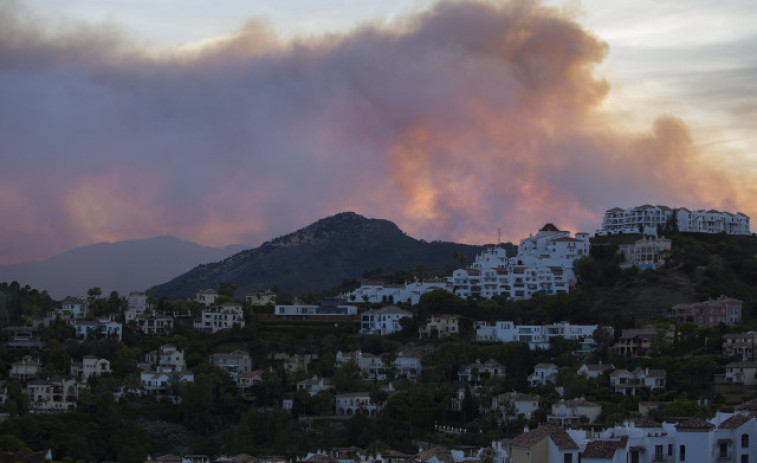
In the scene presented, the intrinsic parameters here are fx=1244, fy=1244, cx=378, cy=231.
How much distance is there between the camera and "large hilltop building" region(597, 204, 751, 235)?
80.8 metres

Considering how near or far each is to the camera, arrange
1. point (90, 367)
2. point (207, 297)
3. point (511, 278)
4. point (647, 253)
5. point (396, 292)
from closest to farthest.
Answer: point (90, 367) < point (647, 253) < point (511, 278) < point (207, 297) < point (396, 292)

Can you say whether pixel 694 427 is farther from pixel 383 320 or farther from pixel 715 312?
pixel 383 320


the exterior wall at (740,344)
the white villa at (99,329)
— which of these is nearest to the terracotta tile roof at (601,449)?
the exterior wall at (740,344)

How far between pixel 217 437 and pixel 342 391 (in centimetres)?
798

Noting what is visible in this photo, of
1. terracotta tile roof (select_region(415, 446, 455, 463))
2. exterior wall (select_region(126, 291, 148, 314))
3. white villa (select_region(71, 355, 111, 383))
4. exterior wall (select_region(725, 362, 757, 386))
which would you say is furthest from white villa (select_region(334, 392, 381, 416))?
exterior wall (select_region(126, 291, 148, 314))

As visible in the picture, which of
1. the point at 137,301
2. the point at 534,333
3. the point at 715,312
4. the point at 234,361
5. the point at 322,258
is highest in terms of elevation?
the point at 322,258

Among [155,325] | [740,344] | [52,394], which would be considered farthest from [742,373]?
[155,325]

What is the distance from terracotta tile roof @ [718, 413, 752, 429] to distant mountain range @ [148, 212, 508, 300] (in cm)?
7363

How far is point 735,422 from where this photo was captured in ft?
107

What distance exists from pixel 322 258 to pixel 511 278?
47.9m

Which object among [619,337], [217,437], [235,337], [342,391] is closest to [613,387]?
[619,337]

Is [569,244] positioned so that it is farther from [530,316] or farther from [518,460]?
[518,460]

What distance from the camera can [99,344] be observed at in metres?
61.0

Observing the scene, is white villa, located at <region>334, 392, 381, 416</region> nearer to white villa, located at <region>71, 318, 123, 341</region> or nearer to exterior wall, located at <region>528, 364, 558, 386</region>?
exterior wall, located at <region>528, 364, 558, 386</region>
